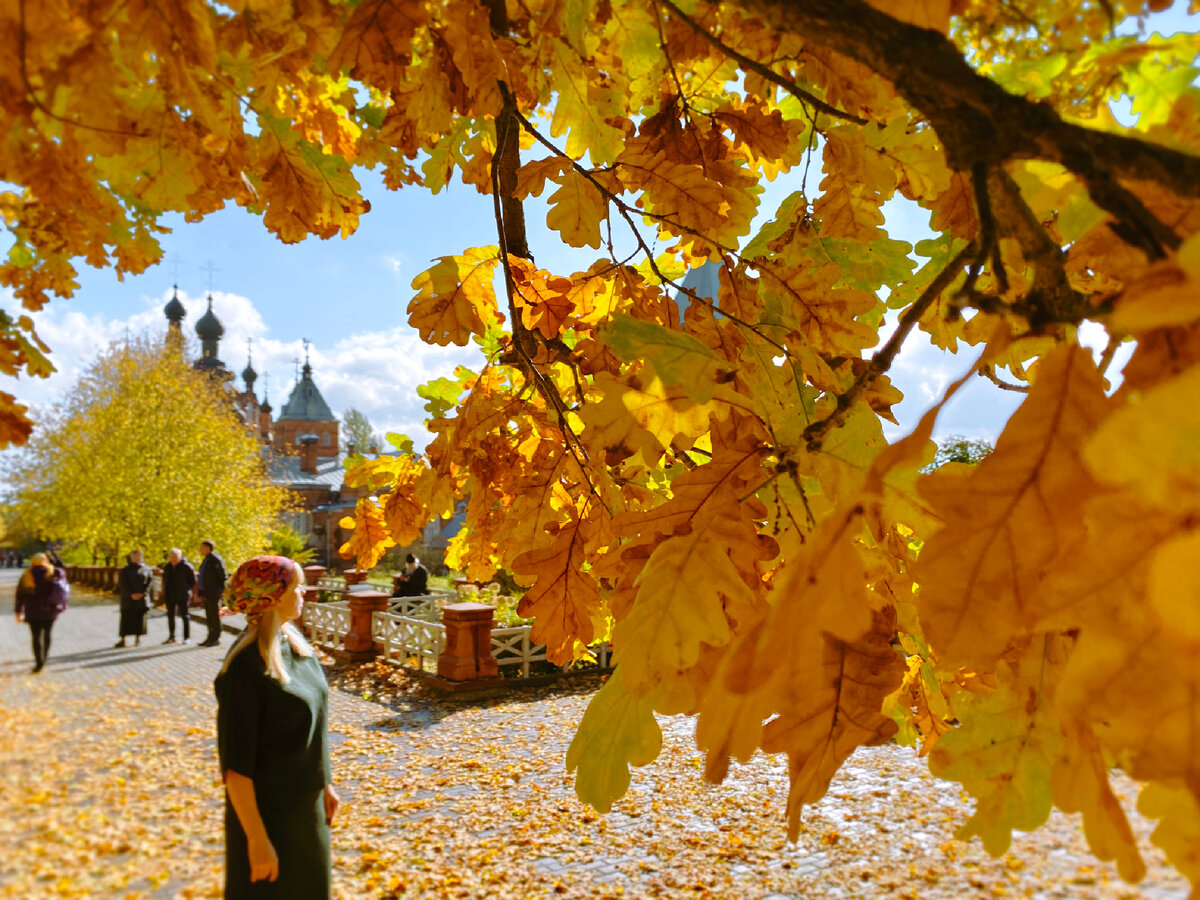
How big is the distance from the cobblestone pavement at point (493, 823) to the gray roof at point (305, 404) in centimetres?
4344

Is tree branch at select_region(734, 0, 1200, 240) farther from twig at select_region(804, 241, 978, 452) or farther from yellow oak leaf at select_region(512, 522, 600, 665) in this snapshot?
yellow oak leaf at select_region(512, 522, 600, 665)

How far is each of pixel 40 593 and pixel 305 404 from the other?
43552mm

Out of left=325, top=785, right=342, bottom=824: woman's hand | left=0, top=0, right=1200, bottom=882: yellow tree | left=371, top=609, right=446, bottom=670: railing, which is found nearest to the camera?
left=0, top=0, right=1200, bottom=882: yellow tree

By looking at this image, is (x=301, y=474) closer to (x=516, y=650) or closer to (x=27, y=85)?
(x=516, y=650)

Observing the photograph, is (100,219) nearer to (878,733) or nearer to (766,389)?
(766,389)

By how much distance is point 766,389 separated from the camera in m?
1.02

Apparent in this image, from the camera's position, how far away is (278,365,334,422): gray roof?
48.6 meters

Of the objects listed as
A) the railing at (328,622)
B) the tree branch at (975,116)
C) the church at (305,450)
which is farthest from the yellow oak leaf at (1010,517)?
the church at (305,450)

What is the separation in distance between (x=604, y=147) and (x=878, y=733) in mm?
1292

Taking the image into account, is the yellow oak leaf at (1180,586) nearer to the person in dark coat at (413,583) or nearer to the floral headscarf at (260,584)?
the floral headscarf at (260,584)

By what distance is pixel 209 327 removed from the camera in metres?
35.8

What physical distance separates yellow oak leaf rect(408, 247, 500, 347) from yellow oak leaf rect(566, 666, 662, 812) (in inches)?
39.5

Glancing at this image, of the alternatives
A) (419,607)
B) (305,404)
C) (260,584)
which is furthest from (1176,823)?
(305,404)

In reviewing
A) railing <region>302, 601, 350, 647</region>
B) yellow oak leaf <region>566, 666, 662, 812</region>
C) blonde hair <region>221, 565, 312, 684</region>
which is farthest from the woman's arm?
railing <region>302, 601, 350, 647</region>
